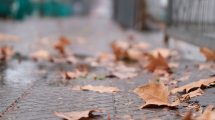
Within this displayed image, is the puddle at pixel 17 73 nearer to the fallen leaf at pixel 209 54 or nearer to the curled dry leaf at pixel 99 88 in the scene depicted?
the curled dry leaf at pixel 99 88

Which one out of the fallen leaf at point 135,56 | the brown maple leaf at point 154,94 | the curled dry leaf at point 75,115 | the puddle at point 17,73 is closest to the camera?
the curled dry leaf at point 75,115

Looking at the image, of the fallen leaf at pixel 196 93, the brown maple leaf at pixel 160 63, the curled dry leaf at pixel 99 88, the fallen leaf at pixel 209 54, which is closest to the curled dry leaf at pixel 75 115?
the curled dry leaf at pixel 99 88

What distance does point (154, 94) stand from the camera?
59.7 inches

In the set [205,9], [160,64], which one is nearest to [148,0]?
[205,9]

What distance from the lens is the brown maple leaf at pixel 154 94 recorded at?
4.88 feet

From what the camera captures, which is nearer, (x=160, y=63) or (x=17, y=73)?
(x=17, y=73)

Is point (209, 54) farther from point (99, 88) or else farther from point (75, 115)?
point (75, 115)

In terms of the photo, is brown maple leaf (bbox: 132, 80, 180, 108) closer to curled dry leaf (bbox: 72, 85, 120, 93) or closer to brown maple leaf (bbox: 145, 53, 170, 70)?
curled dry leaf (bbox: 72, 85, 120, 93)

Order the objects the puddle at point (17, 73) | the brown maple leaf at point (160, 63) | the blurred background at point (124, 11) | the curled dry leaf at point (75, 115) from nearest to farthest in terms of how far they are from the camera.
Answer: the curled dry leaf at point (75, 115) → the puddle at point (17, 73) → the brown maple leaf at point (160, 63) → the blurred background at point (124, 11)

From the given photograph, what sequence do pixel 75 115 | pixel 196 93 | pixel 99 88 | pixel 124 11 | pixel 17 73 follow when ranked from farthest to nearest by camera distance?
pixel 124 11
pixel 17 73
pixel 99 88
pixel 196 93
pixel 75 115

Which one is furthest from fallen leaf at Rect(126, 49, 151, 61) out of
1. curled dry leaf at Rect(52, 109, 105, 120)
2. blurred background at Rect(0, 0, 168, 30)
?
blurred background at Rect(0, 0, 168, 30)

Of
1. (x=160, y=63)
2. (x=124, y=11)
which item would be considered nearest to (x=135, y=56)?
(x=160, y=63)

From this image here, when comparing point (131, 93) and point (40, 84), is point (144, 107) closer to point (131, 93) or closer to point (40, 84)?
point (131, 93)

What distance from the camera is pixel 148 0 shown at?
A: 8672mm
